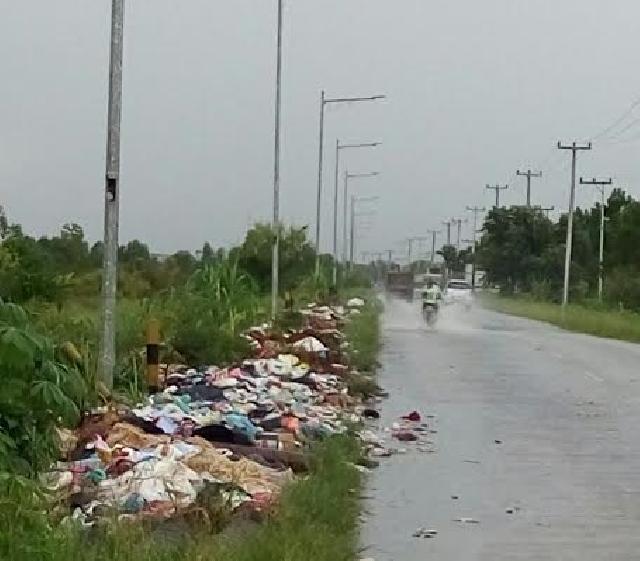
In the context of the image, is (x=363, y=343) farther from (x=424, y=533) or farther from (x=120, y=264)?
(x=424, y=533)

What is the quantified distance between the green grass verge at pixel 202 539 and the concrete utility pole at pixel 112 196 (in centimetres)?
495

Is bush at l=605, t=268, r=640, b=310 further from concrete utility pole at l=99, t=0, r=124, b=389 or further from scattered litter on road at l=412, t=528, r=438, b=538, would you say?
scattered litter on road at l=412, t=528, r=438, b=538

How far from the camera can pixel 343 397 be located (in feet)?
59.9

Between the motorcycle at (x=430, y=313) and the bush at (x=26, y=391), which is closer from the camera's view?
the bush at (x=26, y=391)

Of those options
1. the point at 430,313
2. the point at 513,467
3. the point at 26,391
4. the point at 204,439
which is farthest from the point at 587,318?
the point at 26,391

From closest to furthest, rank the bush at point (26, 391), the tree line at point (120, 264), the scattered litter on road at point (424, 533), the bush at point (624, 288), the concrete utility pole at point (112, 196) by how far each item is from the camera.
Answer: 1. the bush at point (26, 391)
2. the scattered litter on road at point (424, 533)
3. the concrete utility pole at point (112, 196)
4. the tree line at point (120, 264)
5. the bush at point (624, 288)

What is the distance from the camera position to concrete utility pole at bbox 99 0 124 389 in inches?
579

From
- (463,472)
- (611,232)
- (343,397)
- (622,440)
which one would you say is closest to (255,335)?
(343,397)

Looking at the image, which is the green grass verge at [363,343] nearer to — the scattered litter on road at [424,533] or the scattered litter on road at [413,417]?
the scattered litter on road at [413,417]

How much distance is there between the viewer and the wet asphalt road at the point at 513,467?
9.51m

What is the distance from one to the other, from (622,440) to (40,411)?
8.47 meters

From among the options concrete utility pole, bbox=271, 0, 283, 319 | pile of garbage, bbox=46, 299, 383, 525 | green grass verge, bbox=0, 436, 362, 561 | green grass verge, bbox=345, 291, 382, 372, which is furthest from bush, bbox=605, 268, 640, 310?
green grass verge, bbox=0, 436, 362, 561

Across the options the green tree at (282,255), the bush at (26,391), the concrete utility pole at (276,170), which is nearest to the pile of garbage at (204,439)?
the bush at (26,391)

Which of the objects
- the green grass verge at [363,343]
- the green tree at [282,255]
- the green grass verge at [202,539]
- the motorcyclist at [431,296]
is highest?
the green tree at [282,255]
